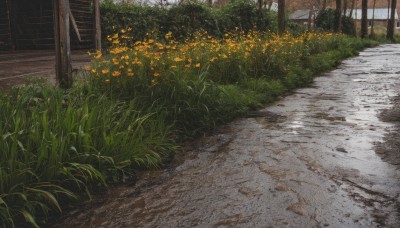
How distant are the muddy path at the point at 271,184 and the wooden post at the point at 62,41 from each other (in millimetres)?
2042

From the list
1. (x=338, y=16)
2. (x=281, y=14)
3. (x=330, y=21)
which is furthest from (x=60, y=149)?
(x=330, y=21)

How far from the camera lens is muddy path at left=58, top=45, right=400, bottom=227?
3.05 meters

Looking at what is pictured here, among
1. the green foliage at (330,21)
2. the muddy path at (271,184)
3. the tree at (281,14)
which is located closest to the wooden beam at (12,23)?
the tree at (281,14)

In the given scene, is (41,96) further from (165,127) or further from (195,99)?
(195,99)

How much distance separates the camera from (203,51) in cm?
812

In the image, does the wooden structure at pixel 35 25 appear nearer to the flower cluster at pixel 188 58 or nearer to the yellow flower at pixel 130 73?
the flower cluster at pixel 188 58

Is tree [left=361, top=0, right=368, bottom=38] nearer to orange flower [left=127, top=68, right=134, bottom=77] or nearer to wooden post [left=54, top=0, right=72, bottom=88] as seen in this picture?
orange flower [left=127, top=68, right=134, bottom=77]

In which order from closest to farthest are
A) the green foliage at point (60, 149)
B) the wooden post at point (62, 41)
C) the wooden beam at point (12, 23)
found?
1. the green foliage at point (60, 149)
2. the wooden post at point (62, 41)
3. the wooden beam at point (12, 23)

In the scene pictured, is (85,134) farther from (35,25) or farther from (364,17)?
(364,17)

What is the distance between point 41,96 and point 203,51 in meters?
4.09

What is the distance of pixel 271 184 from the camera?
3658 mm

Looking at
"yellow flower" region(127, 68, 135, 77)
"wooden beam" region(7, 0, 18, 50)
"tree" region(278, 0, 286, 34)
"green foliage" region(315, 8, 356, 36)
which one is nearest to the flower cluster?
"yellow flower" region(127, 68, 135, 77)

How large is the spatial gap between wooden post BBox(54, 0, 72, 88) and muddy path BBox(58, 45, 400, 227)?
2.04 meters

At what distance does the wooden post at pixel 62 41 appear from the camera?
5.24m
